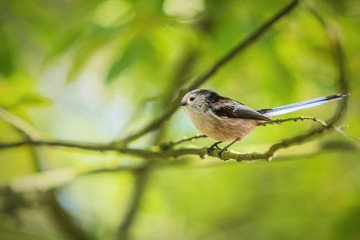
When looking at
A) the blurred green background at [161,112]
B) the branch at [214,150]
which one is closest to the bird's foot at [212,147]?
the branch at [214,150]

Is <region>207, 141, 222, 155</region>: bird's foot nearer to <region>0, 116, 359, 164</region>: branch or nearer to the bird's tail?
<region>0, 116, 359, 164</region>: branch

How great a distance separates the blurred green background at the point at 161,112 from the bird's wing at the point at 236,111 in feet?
1.09

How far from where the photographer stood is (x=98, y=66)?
134 inches

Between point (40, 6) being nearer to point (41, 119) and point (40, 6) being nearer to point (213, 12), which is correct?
point (41, 119)

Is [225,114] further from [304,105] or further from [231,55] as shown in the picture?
[231,55]

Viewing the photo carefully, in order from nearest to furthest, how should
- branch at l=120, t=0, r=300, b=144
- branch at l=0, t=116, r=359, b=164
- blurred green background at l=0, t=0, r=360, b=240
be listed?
branch at l=0, t=116, r=359, b=164 < branch at l=120, t=0, r=300, b=144 < blurred green background at l=0, t=0, r=360, b=240

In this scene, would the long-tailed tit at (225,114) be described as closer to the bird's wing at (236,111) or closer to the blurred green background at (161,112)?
the bird's wing at (236,111)

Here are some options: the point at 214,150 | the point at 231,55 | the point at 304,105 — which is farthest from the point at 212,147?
the point at 231,55

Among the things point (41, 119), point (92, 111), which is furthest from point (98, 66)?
point (41, 119)

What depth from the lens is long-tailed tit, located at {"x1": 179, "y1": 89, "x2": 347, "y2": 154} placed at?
1290mm

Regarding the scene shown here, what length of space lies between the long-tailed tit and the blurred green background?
1.05ft

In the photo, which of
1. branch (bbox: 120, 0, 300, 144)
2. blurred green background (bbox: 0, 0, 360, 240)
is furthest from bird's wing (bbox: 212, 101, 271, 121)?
branch (bbox: 120, 0, 300, 144)

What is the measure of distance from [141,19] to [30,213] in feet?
7.26

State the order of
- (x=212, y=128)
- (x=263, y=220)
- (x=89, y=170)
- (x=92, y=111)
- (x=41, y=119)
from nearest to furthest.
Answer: (x=212, y=128)
(x=89, y=170)
(x=263, y=220)
(x=92, y=111)
(x=41, y=119)
